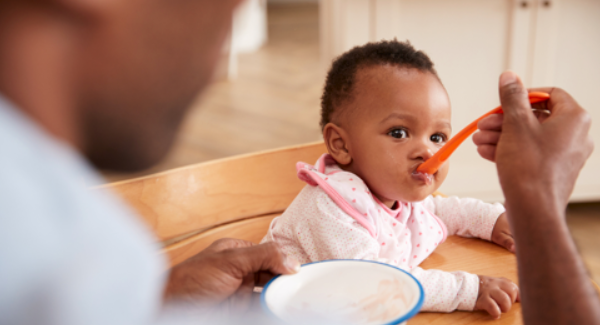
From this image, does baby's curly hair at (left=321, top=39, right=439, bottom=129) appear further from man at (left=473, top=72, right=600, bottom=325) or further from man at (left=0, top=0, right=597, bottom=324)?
man at (left=0, top=0, right=597, bottom=324)

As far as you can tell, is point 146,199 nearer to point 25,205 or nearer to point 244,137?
point 25,205

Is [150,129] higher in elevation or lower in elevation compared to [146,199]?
higher

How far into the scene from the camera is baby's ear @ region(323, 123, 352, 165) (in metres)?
0.88

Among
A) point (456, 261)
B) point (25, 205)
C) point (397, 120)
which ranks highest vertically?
point (25, 205)

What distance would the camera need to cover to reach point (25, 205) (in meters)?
0.29

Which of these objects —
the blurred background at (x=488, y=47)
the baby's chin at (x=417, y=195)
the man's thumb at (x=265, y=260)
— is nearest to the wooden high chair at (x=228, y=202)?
the baby's chin at (x=417, y=195)

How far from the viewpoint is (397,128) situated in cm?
83

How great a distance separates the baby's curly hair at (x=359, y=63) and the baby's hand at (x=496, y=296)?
385mm

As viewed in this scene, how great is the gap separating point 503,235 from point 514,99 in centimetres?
38

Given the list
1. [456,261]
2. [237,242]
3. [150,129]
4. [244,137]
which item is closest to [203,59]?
[150,129]

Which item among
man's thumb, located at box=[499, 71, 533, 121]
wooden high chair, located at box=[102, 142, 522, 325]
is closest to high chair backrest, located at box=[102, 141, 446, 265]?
wooden high chair, located at box=[102, 142, 522, 325]

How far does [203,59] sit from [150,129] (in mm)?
61

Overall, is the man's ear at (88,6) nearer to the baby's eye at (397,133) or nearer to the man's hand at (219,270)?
the man's hand at (219,270)

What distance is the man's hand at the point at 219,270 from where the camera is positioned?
1.82 feet
